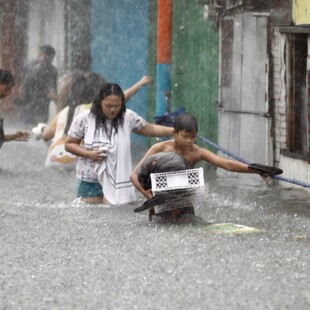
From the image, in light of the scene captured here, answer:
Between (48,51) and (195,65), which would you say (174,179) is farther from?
(48,51)

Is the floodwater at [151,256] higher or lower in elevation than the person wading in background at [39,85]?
lower

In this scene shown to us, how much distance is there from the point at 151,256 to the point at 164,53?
6390 mm

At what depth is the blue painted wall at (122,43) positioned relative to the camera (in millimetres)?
20875

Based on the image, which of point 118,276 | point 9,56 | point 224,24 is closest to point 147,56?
point 224,24

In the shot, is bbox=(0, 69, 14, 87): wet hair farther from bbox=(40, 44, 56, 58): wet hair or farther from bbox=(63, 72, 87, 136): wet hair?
bbox=(40, 44, 56, 58): wet hair

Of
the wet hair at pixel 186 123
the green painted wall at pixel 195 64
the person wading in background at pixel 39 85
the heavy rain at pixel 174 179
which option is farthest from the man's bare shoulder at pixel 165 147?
the person wading in background at pixel 39 85

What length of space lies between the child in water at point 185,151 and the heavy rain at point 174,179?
306 mm

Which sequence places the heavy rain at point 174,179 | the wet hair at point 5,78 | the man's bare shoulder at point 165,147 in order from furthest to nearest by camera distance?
the wet hair at point 5,78, the man's bare shoulder at point 165,147, the heavy rain at point 174,179

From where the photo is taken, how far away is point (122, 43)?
862 inches

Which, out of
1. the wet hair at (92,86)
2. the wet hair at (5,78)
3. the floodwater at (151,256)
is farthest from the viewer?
the wet hair at (92,86)

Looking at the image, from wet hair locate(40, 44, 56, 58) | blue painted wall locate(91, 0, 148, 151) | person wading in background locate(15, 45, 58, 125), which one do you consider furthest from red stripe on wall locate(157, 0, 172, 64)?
wet hair locate(40, 44, 56, 58)

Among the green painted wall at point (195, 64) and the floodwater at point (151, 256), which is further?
the green painted wall at point (195, 64)

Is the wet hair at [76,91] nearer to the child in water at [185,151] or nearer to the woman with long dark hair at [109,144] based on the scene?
the woman with long dark hair at [109,144]

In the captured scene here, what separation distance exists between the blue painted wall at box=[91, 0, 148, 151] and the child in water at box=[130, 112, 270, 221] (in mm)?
8661
